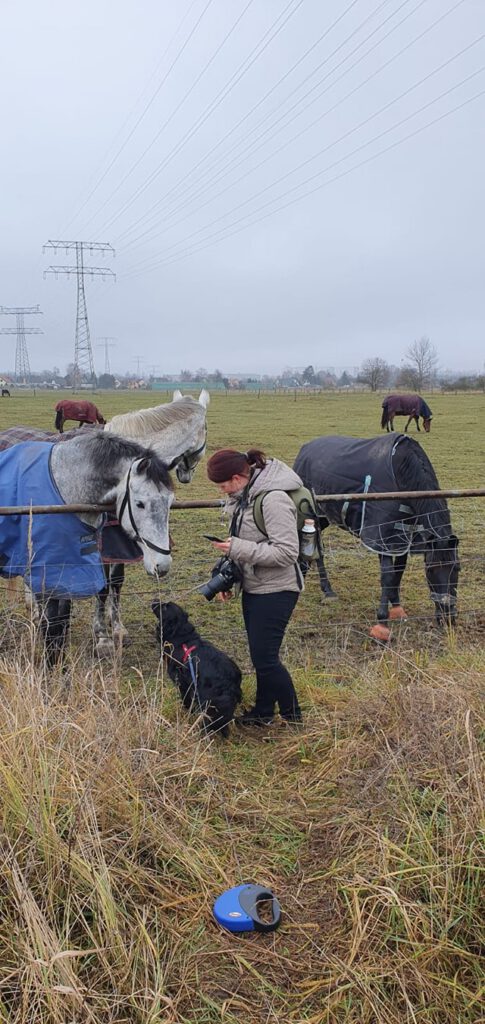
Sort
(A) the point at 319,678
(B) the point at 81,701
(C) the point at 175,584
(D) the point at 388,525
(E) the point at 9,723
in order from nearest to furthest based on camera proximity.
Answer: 1. (E) the point at 9,723
2. (B) the point at 81,701
3. (A) the point at 319,678
4. (D) the point at 388,525
5. (C) the point at 175,584

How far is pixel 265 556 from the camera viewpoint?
327 centimetres

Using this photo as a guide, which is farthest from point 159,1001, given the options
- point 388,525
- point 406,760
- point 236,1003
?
point 388,525

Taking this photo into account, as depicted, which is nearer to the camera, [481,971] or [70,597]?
[481,971]

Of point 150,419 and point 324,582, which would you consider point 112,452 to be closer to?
point 150,419

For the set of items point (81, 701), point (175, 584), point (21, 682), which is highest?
point (21, 682)

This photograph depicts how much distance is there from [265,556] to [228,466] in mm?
481

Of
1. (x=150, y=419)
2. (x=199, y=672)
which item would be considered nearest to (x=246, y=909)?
(x=199, y=672)

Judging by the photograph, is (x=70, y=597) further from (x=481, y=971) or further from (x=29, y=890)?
(x=481, y=971)

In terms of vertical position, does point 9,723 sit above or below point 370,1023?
above

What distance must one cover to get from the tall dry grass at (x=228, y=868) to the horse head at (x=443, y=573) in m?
1.98

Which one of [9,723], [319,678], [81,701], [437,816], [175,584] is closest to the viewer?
[437,816]

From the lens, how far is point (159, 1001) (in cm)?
177

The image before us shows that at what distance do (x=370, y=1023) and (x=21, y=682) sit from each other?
170cm

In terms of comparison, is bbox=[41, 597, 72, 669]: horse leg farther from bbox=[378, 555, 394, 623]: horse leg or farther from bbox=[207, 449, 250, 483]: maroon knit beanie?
bbox=[378, 555, 394, 623]: horse leg
